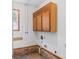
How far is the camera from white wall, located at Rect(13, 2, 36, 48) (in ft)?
12.2

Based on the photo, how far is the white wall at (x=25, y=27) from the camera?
146 inches

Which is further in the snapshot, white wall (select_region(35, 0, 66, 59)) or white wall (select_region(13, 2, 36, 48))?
white wall (select_region(13, 2, 36, 48))

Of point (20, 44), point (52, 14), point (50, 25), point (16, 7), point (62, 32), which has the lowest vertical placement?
point (20, 44)

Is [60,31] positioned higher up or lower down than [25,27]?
lower down

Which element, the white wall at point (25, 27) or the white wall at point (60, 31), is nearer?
the white wall at point (60, 31)

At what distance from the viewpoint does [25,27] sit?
3.87m

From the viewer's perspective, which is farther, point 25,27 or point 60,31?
point 25,27

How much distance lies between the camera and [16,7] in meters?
3.61
